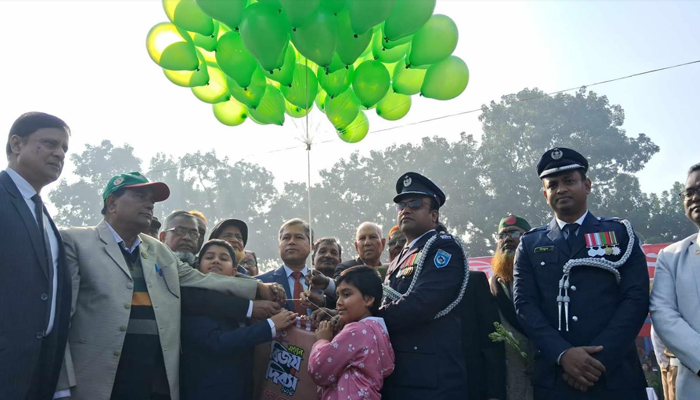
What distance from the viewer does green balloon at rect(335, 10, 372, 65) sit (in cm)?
417

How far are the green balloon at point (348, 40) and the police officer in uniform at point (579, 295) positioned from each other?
1.82m

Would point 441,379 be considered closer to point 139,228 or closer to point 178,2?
point 139,228

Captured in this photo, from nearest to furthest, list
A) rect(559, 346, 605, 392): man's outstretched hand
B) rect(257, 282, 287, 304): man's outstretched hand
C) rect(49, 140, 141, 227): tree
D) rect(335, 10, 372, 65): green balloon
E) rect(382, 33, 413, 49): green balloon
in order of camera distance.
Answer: rect(559, 346, 605, 392): man's outstretched hand, rect(257, 282, 287, 304): man's outstretched hand, rect(335, 10, 372, 65): green balloon, rect(382, 33, 413, 49): green balloon, rect(49, 140, 141, 227): tree

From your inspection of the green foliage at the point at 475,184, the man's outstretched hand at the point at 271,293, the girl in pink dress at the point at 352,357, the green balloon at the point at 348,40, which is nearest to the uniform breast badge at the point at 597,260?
the girl in pink dress at the point at 352,357

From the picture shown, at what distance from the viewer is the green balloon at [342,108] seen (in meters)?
5.08

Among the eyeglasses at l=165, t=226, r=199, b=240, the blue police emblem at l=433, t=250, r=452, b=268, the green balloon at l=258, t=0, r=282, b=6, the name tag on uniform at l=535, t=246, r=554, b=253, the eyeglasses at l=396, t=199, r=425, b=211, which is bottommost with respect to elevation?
the blue police emblem at l=433, t=250, r=452, b=268

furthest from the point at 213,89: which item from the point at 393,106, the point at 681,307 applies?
the point at 681,307

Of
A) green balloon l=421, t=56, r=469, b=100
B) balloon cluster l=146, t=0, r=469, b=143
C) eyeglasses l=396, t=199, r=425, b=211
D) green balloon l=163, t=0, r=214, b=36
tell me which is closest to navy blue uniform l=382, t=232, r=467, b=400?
eyeglasses l=396, t=199, r=425, b=211

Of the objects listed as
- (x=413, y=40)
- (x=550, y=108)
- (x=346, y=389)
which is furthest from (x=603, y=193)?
(x=346, y=389)

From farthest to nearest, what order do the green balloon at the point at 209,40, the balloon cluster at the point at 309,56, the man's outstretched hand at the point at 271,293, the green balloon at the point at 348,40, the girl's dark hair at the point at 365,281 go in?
the green balloon at the point at 209,40 < the green balloon at the point at 348,40 < the balloon cluster at the point at 309,56 < the man's outstretched hand at the point at 271,293 < the girl's dark hair at the point at 365,281

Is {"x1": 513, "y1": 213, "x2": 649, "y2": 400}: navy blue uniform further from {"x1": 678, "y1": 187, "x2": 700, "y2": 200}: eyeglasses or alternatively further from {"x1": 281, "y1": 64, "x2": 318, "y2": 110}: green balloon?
{"x1": 281, "y1": 64, "x2": 318, "y2": 110}: green balloon

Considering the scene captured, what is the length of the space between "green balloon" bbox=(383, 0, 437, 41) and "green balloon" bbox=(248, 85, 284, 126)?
53.0 inches

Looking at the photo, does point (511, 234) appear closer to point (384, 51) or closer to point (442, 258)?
point (442, 258)

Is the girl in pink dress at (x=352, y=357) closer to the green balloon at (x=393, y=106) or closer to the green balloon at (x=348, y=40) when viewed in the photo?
the green balloon at (x=348, y=40)
